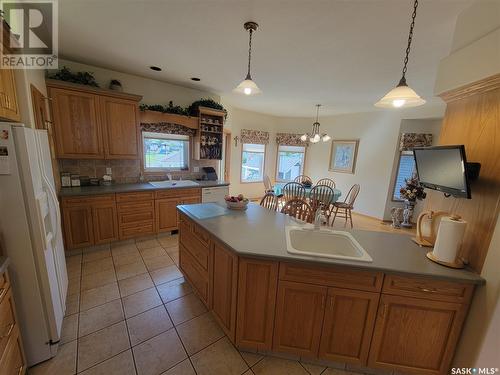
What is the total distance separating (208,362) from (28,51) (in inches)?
125

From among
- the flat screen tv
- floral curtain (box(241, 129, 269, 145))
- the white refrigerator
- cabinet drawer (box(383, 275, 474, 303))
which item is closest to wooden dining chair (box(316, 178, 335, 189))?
floral curtain (box(241, 129, 269, 145))

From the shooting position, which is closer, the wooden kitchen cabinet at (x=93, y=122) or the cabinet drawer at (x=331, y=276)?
the cabinet drawer at (x=331, y=276)

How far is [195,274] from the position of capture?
207 cm

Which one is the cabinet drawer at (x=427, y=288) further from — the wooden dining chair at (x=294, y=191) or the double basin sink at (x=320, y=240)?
the wooden dining chair at (x=294, y=191)

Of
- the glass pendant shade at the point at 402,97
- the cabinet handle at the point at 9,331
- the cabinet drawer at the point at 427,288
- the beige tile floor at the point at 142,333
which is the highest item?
the glass pendant shade at the point at 402,97

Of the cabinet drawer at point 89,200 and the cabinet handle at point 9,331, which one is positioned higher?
the cabinet drawer at point 89,200

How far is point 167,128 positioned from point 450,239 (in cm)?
396

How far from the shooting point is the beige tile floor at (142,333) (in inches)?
57.9

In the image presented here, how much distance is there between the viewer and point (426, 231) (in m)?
→ 1.66

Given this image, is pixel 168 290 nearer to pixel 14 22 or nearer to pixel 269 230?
pixel 269 230

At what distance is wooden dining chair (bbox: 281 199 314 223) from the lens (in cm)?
240

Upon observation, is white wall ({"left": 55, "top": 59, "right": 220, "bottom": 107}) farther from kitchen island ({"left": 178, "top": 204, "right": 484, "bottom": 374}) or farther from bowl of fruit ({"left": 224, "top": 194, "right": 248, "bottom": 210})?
kitchen island ({"left": 178, "top": 204, "right": 484, "bottom": 374})

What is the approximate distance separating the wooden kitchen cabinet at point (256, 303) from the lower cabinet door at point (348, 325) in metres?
0.38

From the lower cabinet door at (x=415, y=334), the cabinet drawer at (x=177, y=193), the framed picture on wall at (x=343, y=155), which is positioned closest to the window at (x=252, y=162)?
the framed picture on wall at (x=343, y=155)
